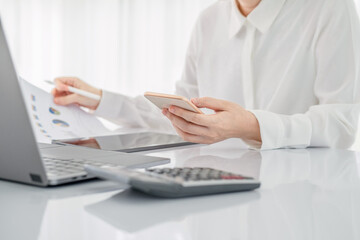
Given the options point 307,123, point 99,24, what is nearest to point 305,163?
point 307,123

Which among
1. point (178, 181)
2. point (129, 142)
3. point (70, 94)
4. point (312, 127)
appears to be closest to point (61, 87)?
point (70, 94)

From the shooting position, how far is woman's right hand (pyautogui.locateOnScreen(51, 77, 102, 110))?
129 centimetres

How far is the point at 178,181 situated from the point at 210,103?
393 millimetres

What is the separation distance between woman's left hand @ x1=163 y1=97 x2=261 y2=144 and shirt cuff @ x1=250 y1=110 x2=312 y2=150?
1.8 inches

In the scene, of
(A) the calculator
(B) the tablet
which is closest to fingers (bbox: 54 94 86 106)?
(B) the tablet

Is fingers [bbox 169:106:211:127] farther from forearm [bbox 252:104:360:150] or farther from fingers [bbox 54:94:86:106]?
fingers [bbox 54:94:86:106]

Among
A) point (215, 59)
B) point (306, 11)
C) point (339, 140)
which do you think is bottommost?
point (339, 140)

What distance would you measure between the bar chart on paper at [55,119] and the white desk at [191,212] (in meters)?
0.50

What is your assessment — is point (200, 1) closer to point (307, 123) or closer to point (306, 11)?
point (306, 11)

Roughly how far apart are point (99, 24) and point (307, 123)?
3067mm

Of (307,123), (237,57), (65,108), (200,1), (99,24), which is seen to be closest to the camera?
(307,123)

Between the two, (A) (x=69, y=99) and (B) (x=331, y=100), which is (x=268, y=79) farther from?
(A) (x=69, y=99)

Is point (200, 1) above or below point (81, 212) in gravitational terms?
above

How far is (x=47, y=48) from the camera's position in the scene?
3816 millimetres
